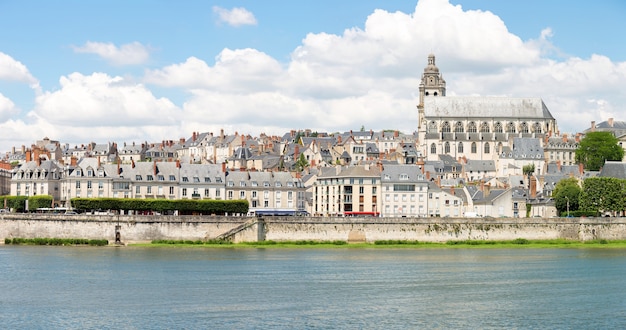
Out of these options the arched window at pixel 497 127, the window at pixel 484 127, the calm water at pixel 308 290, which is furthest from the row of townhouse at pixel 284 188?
the arched window at pixel 497 127

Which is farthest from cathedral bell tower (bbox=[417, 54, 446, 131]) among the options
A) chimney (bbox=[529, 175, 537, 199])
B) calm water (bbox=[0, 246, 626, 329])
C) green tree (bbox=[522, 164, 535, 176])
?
calm water (bbox=[0, 246, 626, 329])

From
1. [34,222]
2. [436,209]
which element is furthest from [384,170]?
[34,222]

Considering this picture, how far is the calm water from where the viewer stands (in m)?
35.8

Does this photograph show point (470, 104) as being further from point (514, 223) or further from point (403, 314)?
point (403, 314)

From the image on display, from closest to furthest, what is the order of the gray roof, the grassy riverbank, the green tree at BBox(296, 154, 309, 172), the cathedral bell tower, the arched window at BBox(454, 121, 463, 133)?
the grassy riverbank
the gray roof
the green tree at BBox(296, 154, 309, 172)
the arched window at BBox(454, 121, 463, 133)
the cathedral bell tower

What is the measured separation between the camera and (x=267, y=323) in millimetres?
34906

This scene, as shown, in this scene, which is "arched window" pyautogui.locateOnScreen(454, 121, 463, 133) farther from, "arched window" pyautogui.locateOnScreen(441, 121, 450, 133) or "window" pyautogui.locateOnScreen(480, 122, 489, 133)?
"window" pyautogui.locateOnScreen(480, 122, 489, 133)

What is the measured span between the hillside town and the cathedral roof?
139 mm

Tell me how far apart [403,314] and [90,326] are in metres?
10.8

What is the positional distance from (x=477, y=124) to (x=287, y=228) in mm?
81511

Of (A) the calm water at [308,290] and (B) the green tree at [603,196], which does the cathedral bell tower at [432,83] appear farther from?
(A) the calm water at [308,290]

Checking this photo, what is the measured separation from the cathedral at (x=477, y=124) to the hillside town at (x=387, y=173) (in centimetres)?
14

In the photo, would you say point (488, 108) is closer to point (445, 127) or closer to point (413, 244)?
point (445, 127)

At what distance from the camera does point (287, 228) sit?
69250mm
